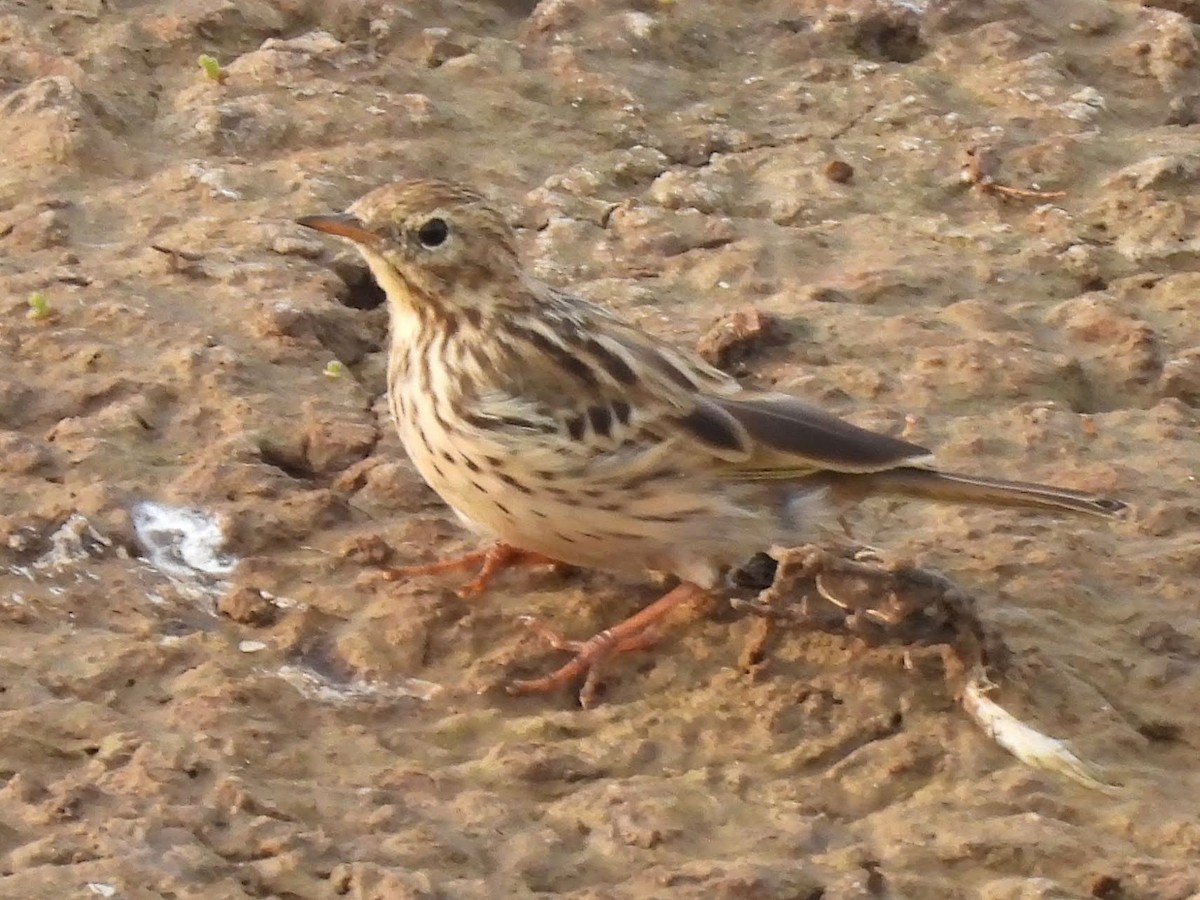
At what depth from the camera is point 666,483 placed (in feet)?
16.9

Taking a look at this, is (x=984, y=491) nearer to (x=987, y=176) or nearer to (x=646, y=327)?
(x=646, y=327)

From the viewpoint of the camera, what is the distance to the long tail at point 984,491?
5.07m

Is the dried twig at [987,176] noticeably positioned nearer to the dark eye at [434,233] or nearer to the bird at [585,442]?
the bird at [585,442]

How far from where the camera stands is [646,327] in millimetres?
6418

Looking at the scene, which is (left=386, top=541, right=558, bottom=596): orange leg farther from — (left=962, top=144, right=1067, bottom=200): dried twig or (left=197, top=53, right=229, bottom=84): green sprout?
(left=197, top=53, right=229, bottom=84): green sprout

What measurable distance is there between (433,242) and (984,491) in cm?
173

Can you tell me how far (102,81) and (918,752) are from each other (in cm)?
443

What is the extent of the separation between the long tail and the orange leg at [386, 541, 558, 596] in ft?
3.31

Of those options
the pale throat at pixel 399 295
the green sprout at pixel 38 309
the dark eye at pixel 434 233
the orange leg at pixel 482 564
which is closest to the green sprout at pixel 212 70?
the green sprout at pixel 38 309

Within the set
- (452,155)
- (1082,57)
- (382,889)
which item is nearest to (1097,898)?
(382,889)

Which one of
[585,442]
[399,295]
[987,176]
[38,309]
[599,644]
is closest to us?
[599,644]

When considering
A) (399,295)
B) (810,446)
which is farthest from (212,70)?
(810,446)

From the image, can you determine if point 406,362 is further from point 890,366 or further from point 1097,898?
point 1097,898

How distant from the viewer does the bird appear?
507cm
